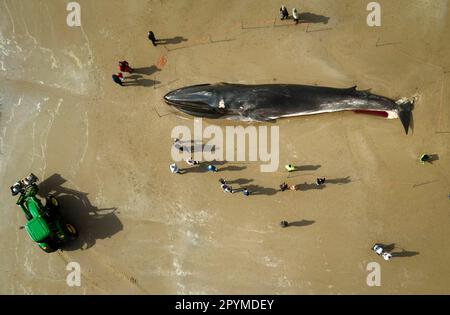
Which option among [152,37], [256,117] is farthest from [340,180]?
[152,37]

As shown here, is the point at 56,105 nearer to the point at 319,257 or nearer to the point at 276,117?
the point at 276,117

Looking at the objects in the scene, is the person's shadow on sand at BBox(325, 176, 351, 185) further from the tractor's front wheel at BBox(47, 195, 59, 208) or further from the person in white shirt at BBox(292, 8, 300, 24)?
the tractor's front wheel at BBox(47, 195, 59, 208)

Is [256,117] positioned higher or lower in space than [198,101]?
lower

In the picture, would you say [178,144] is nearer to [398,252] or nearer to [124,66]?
Result: [124,66]

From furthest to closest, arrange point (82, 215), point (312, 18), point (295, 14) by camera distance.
A: point (82, 215) → point (312, 18) → point (295, 14)

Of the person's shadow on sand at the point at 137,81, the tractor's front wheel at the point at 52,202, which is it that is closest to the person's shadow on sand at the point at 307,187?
the person's shadow on sand at the point at 137,81

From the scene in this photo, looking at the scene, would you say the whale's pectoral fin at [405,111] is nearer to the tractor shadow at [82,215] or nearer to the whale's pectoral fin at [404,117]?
the whale's pectoral fin at [404,117]
